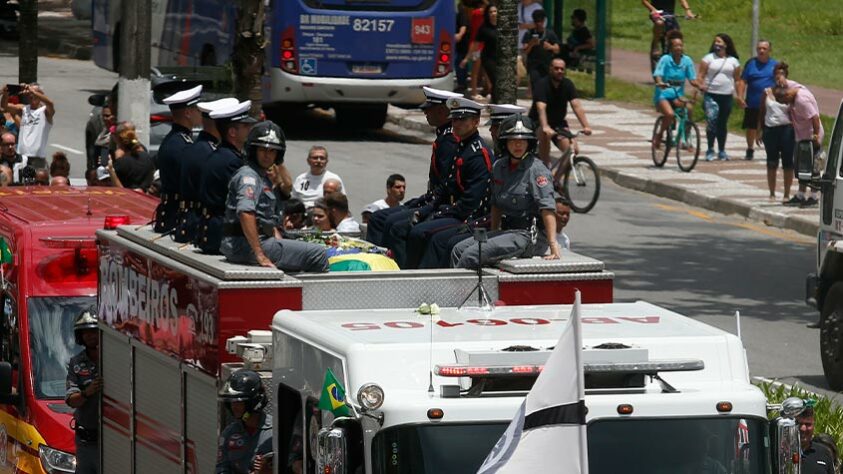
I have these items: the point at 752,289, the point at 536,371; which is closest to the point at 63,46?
the point at 752,289

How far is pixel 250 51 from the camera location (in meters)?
16.8

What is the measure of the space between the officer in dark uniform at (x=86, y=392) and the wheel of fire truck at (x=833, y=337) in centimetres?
681

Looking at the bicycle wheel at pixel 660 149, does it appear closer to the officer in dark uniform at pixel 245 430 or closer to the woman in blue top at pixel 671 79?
the woman in blue top at pixel 671 79

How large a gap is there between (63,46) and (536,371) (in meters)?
37.3

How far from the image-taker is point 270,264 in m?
8.50

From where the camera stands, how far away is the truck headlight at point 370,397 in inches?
247

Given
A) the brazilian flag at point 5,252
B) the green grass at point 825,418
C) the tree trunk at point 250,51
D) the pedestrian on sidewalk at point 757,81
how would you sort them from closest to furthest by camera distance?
the green grass at point 825,418 < the brazilian flag at point 5,252 < the tree trunk at point 250,51 < the pedestrian on sidewalk at point 757,81

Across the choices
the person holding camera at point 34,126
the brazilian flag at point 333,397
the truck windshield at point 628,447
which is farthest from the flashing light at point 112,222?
the person holding camera at point 34,126

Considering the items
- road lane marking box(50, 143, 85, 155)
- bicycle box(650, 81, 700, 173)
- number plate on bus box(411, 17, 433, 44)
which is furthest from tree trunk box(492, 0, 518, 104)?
road lane marking box(50, 143, 85, 155)

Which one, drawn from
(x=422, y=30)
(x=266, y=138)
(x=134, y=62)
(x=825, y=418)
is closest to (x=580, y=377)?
(x=266, y=138)

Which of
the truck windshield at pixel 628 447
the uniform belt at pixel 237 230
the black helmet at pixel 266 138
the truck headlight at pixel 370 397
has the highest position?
the black helmet at pixel 266 138

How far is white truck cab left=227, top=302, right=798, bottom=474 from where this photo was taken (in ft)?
20.6

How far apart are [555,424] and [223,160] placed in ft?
13.3

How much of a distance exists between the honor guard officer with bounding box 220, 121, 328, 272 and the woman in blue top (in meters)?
17.8
